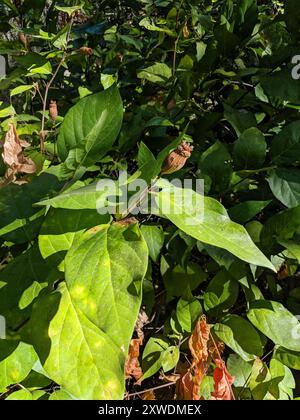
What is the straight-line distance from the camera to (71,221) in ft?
2.09

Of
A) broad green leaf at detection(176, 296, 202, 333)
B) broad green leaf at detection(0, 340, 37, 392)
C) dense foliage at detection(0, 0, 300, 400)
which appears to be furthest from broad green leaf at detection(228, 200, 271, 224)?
broad green leaf at detection(0, 340, 37, 392)

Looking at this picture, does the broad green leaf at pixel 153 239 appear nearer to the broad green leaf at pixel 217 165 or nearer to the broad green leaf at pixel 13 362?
the broad green leaf at pixel 217 165

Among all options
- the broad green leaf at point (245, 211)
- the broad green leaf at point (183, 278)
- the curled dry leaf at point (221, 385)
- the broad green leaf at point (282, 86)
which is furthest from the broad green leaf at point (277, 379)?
the broad green leaf at point (282, 86)

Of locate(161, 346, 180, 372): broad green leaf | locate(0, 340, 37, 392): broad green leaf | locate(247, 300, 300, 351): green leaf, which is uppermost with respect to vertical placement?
locate(0, 340, 37, 392): broad green leaf

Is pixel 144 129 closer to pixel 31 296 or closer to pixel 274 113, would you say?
pixel 274 113

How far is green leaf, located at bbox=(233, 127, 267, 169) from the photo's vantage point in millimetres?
886

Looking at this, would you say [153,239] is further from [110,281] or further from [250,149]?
[110,281]

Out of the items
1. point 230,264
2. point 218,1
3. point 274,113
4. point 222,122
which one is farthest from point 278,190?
point 218,1

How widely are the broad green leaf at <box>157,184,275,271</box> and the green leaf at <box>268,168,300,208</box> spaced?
0.32m

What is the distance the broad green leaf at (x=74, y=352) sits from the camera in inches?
22.2

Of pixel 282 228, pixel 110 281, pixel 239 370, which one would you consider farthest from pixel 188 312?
pixel 110 281

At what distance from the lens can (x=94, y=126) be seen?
696 mm

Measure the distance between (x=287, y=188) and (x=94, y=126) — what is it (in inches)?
16.6

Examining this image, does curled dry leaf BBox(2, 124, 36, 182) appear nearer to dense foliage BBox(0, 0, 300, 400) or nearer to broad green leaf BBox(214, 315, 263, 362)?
dense foliage BBox(0, 0, 300, 400)
